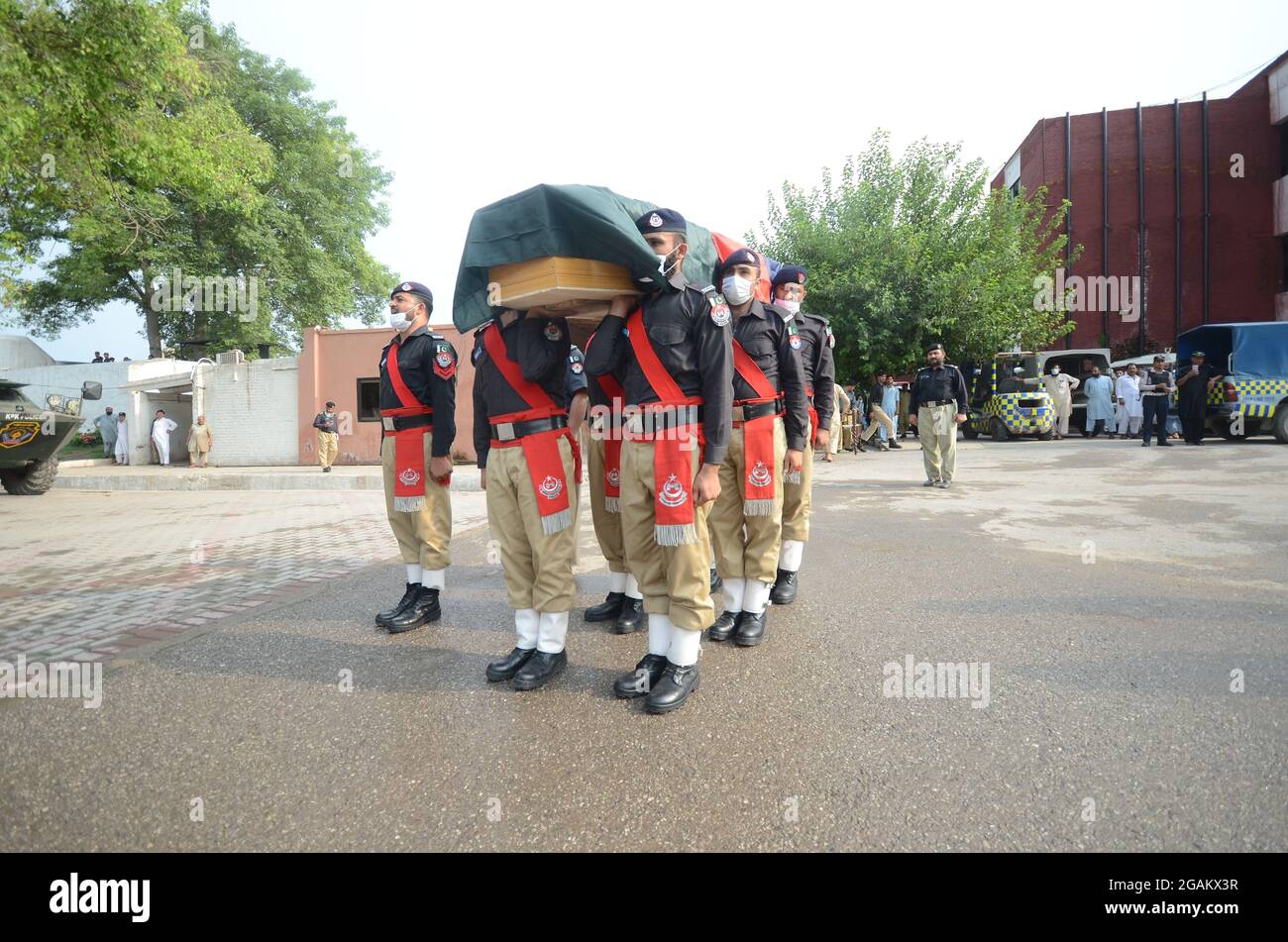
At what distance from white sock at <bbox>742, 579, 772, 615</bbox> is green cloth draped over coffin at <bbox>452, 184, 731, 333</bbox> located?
5.77 feet

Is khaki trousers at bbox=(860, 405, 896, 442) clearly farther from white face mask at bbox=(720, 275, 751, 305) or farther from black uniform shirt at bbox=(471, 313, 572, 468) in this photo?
black uniform shirt at bbox=(471, 313, 572, 468)

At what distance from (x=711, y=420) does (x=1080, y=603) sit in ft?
9.58

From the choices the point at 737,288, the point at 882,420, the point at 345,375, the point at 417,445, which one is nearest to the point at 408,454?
the point at 417,445

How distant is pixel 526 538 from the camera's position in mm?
3623

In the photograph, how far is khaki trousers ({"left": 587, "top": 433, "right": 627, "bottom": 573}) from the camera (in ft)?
14.6

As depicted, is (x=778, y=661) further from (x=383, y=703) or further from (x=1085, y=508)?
(x=1085, y=508)

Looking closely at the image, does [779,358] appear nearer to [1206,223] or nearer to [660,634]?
[660,634]

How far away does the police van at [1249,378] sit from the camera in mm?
14406

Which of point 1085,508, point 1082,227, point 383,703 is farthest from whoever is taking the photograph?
point 1082,227

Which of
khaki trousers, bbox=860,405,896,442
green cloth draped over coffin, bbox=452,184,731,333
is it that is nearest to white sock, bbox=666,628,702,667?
green cloth draped over coffin, bbox=452,184,731,333

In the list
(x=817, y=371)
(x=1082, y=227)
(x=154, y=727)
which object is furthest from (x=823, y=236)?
(x=154, y=727)

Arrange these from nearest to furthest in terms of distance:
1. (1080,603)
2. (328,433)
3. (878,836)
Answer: (878,836) → (1080,603) → (328,433)

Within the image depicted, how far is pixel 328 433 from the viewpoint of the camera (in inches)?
772

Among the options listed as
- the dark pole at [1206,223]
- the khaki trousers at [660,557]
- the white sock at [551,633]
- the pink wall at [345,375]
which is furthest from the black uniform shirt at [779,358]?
the dark pole at [1206,223]
